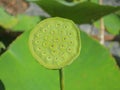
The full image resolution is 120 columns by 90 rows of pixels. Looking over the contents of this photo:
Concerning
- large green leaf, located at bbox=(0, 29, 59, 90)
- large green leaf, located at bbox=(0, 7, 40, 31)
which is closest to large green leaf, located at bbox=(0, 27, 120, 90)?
large green leaf, located at bbox=(0, 29, 59, 90)

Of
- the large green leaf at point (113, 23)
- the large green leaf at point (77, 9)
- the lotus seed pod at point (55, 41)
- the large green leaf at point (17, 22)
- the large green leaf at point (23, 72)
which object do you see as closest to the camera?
the lotus seed pod at point (55, 41)

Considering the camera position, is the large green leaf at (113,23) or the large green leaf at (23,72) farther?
the large green leaf at (113,23)

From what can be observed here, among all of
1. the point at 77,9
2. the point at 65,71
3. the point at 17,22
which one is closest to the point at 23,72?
the point at 65,71

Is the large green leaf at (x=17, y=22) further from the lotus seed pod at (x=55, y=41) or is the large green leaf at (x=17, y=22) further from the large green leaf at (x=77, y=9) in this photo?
the lotus seed pod at (x=55, y=41)

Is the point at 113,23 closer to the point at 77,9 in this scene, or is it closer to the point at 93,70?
the point at 77,9

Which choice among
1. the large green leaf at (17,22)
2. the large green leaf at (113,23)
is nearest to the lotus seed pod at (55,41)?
the large green leaf at (17,22)

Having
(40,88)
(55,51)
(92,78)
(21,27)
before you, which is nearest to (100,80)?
(92,78)

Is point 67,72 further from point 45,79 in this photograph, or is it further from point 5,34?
point 5,34
